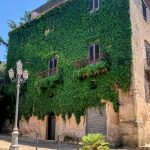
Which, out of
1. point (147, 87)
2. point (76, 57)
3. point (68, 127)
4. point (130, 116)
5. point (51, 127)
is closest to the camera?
point (130, 116)

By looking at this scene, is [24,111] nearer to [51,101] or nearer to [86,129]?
[51,101]

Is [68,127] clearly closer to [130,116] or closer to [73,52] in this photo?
[130,116]

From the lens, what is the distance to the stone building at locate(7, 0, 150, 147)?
17578 mm

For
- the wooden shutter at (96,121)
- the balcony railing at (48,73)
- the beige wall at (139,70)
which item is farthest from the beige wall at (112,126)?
the balcony railing at (48,73)

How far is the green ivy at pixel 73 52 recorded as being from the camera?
19.1m

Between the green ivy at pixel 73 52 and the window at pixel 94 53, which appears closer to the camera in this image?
the green ivy at pixel 73 52

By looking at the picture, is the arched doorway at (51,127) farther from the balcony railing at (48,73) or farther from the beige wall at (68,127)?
the balcony railing at (48,73)

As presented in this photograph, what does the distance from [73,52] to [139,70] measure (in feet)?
18.1

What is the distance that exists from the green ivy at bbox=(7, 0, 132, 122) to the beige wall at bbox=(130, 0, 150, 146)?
74cm

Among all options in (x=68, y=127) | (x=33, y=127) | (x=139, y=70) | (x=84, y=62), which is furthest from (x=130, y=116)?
(x=33, y=127)

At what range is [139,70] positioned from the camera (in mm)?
19594

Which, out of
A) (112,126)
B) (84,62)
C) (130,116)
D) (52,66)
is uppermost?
(52,66)

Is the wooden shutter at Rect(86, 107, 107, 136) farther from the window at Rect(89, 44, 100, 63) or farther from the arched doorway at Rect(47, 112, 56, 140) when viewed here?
the arched doorway at Rect(47, 112, 56, 140)

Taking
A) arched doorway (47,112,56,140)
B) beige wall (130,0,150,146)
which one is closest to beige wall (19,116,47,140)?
arched doorway (47,112,56,140)
